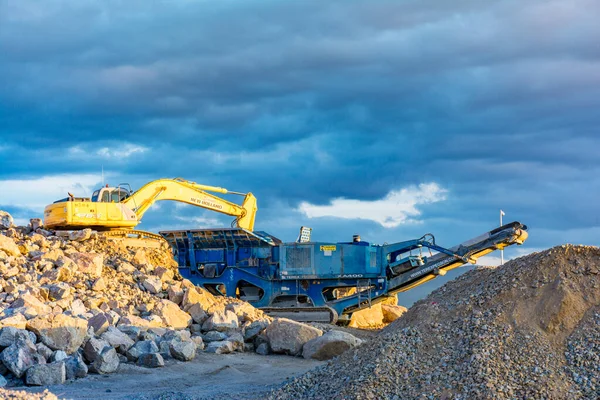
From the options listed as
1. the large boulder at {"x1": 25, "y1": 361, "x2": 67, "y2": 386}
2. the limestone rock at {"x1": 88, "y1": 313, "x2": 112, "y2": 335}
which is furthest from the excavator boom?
the large boulder at {"x1": 25, "y1": 361, "x2": 67, "y2": 386}

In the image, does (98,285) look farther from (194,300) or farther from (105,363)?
(105,363)

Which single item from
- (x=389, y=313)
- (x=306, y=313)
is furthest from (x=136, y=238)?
(x=389, y=313)

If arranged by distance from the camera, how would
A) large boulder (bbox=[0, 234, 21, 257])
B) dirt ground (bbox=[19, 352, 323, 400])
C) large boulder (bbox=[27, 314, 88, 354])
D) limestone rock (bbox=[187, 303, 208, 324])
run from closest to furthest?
dirt ground (bbox=[19, 352, 323, 400]) < large boulder (bbox=[27, 314, 88, 354]) < limestone rock (bbox=[187, 303, 208, 324]) < large boulder (bbox=[0, 234, 21, 257])

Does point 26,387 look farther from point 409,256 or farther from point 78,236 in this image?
point 409,256

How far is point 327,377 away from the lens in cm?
1128

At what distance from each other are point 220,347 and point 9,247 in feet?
20.7

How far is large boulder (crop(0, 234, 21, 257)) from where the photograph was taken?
62.8ft

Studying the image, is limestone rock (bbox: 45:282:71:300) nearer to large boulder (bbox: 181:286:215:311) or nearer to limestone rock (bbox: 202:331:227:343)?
large boulder (bbox: 181:286:215:311)

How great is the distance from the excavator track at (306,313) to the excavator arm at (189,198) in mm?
5187

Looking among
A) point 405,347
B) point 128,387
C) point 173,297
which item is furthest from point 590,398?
point 173,297

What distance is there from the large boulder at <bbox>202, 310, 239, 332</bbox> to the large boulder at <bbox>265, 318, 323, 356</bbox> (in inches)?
39.7

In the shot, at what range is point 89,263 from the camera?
1955 centimetres

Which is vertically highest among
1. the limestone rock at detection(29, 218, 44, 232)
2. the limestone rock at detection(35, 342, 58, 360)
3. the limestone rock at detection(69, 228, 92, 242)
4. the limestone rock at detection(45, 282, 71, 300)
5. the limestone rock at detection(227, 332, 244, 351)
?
the limestone rock at detection(29, 218, 44, 232)

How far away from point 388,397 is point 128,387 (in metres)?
5.38
